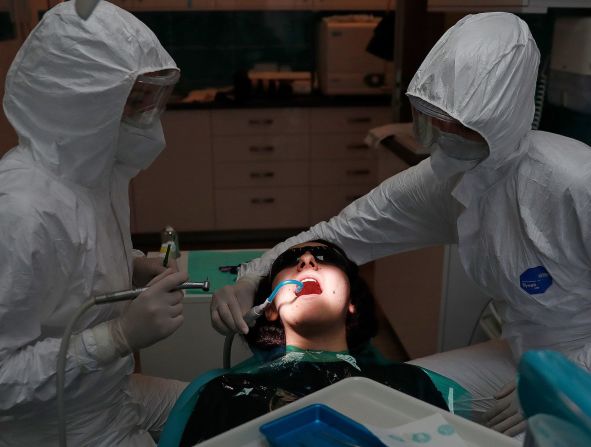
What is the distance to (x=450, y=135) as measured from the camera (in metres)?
1.49

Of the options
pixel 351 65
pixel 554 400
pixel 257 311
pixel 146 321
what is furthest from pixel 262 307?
pixel 351 65

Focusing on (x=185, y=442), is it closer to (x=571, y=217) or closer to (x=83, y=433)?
(x=83, y=433)

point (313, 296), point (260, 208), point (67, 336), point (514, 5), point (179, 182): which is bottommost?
point (260, 208)

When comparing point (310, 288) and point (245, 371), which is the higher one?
point (310, 288)

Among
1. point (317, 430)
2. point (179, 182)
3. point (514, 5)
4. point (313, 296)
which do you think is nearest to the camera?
point (317, 430)

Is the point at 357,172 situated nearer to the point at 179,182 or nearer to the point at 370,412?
the point at 179,182

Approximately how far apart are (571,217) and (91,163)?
109 centimetres

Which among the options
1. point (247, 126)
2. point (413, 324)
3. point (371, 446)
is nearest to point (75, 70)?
point (371, 446)

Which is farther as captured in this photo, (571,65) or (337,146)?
(337,146)

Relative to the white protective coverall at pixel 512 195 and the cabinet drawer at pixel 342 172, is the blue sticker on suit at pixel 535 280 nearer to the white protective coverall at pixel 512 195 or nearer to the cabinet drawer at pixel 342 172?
the white protective coverall at pixel 512 195

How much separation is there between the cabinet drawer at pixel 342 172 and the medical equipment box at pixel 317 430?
12.2ft

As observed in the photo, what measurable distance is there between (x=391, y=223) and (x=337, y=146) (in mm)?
2582

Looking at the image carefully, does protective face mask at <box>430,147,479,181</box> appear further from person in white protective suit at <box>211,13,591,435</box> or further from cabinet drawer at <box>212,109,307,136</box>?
cabinet drawer at <box>212,109,307,136</box>

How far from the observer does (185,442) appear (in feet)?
4.50
